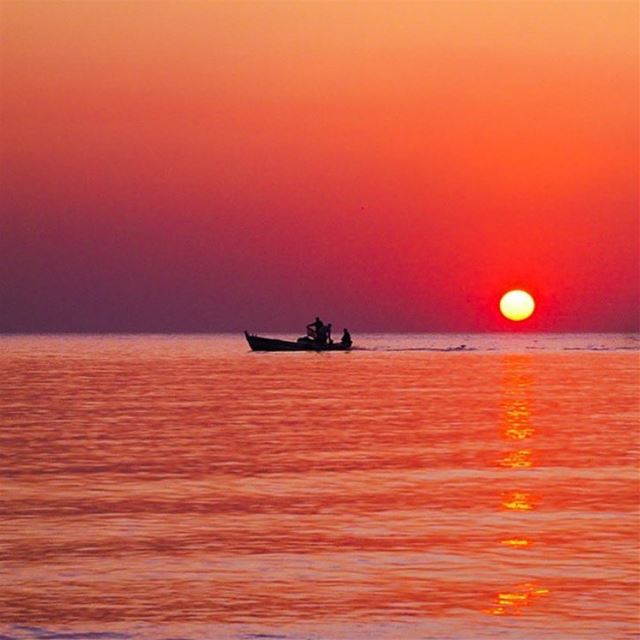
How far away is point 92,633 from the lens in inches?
507

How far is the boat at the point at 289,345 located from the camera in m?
102

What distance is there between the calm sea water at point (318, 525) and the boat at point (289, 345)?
59857mm

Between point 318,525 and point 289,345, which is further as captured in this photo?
point 289,345

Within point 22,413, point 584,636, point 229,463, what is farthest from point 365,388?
point 584,636

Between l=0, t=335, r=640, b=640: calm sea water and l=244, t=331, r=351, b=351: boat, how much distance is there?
196 ft

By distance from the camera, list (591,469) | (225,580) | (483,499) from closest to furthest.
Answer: (225,580), (483,499), (591,469)

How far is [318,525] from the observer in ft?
62.2

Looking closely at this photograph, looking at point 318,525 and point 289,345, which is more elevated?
point 289,345

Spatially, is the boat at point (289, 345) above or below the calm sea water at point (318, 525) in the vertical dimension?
above

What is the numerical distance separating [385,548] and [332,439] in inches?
620

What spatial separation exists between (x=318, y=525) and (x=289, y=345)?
9483cm

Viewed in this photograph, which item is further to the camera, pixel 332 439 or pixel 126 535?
pixel 332 439

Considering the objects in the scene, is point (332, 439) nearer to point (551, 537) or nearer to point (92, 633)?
point (551, 537)

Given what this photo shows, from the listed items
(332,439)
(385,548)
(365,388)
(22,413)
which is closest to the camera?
(385,548)
